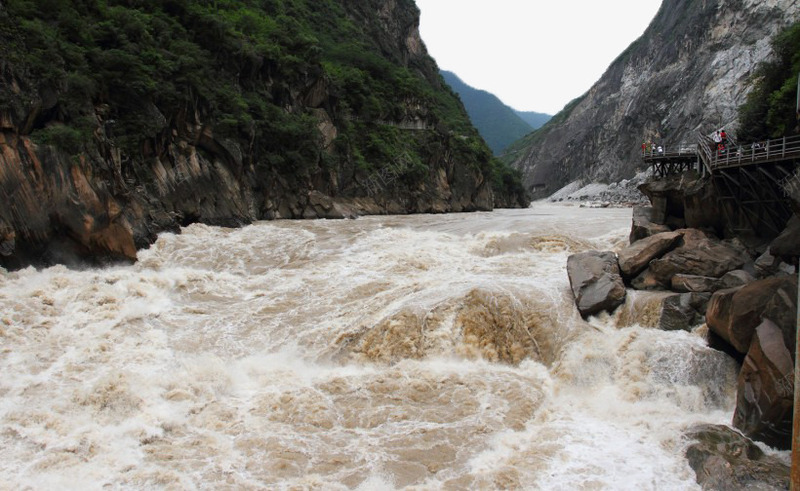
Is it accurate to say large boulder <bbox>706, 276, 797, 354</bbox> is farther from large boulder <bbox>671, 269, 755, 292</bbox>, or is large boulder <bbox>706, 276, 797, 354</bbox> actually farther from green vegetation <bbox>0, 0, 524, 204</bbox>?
green vegetation <bbox>0, 0, 524, 204</bbox>

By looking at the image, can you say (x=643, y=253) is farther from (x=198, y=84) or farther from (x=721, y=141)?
(x=198, y=84)

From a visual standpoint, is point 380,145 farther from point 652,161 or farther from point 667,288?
point 667,288

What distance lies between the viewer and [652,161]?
22156 mm

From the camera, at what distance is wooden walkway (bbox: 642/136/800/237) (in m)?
13.7

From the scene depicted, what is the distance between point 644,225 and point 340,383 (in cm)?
1415

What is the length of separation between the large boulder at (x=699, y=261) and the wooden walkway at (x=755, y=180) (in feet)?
5.29

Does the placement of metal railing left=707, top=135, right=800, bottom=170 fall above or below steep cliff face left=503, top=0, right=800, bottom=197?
below

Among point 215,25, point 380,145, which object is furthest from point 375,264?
point 380,145

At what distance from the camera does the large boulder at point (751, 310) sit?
9117 mm

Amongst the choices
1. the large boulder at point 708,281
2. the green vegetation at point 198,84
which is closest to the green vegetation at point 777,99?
the large boulder at point 708,281

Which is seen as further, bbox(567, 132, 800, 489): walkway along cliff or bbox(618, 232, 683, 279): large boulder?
bbox(618, 232, 683, 279): large boulder

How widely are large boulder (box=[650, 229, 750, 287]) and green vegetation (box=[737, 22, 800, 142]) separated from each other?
4132mm

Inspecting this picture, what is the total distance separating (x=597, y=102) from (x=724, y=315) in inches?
5516

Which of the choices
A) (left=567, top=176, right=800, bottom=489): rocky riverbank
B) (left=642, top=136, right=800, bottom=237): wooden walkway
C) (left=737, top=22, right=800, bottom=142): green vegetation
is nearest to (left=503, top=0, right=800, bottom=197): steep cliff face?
(left=737, top=22, right=800, bottom=142): green vegetation
